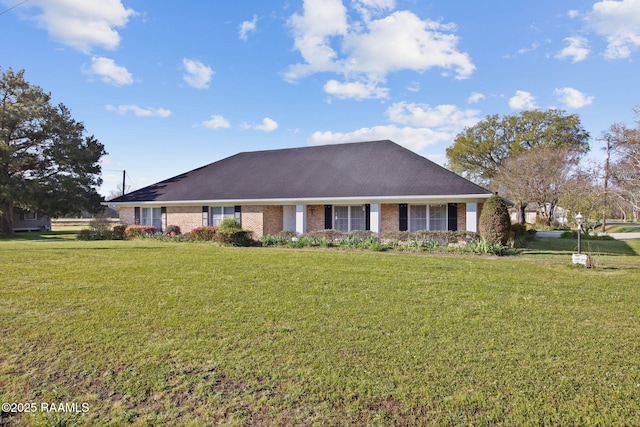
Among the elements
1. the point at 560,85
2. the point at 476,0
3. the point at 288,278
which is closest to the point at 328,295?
the point at 288,278

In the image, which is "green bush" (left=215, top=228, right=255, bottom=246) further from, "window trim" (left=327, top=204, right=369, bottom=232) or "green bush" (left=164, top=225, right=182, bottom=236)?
"green bush" (left=164, top=225, right=182, bottom=236)

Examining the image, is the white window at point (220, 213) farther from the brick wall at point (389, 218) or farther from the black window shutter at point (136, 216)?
the brick wall at point (389, 218)

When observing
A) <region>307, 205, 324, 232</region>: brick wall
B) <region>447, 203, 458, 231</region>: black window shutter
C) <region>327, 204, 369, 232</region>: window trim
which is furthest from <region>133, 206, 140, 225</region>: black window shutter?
<region>447, 203, 458, 231</region>: black window shutter

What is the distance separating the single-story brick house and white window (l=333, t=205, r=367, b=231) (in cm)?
5

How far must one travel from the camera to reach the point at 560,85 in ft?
66.8

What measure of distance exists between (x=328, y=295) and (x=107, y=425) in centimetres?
475

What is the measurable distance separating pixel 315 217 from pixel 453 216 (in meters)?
7.30

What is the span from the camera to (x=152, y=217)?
24.9 m

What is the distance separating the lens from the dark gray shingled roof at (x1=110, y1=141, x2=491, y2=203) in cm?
1880

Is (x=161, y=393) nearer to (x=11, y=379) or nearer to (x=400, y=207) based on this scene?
(x=11, y=379)

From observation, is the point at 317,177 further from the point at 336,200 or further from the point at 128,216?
the point at 128,216

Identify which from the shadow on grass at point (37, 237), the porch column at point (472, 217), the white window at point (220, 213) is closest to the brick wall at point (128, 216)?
the shadow on grass at point (37, 237)

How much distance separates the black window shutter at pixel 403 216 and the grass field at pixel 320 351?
32.3 feet

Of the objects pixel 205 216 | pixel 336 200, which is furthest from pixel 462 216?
pixel 205 216
